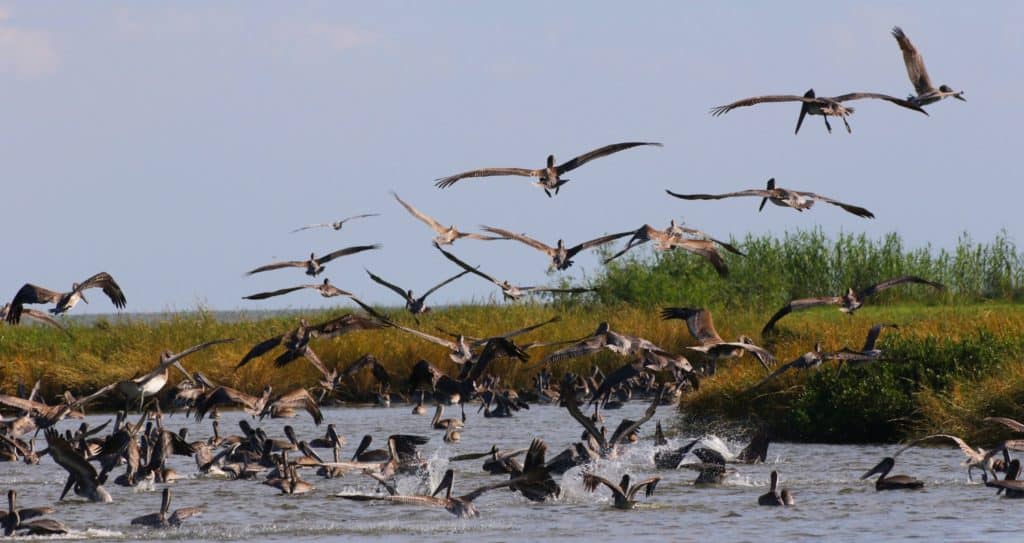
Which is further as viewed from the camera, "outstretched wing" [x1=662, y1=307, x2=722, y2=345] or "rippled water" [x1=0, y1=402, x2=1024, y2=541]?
"outstretched wing" [x1=662, y1=307, x2=722, y2=345]

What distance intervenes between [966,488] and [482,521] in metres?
4.94

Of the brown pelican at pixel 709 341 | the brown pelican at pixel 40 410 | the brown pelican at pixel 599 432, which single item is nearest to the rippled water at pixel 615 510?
the brown pelican at pixel 599 432

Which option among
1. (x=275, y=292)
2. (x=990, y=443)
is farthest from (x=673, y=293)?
(x=275, y=292)

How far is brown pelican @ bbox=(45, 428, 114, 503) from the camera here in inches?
547

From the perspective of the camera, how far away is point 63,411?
1705 centimetres

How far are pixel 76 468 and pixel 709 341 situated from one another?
652 centimetres

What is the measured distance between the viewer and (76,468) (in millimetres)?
14664

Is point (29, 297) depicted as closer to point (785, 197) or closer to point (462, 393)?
point (462, 393)

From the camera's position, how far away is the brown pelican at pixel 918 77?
15383 millimetres

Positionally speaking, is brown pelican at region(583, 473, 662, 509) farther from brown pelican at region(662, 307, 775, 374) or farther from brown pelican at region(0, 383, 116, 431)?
brown pelican at region(0, 383, 116, 431)

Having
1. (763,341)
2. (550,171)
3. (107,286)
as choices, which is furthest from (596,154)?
(763,341)

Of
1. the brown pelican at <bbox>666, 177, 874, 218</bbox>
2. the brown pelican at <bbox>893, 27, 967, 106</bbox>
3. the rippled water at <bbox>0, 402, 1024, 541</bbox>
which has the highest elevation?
the brown pelican at <bbox>893, 27, 967, 106</bbox>

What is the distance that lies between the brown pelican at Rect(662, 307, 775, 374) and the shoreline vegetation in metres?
3.28

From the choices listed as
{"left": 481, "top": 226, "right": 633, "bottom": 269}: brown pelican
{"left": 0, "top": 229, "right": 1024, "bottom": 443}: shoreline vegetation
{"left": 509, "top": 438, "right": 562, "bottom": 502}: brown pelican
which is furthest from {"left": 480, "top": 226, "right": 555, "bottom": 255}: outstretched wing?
{"left": 509, "top": 438, "right": 562, "bottom": 502}: brown pelican
